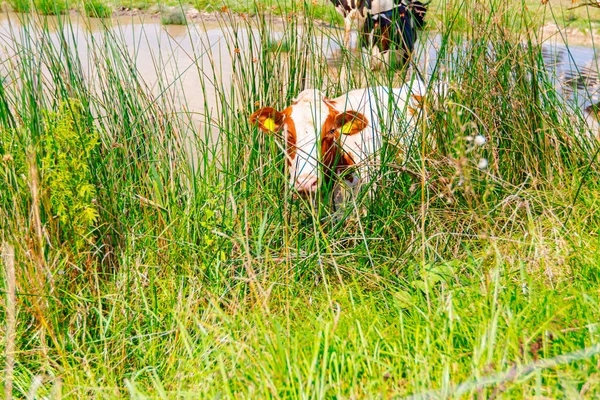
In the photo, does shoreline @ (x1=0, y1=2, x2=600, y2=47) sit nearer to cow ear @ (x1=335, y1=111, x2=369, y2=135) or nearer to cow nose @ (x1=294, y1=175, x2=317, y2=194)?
cow ear @ (x1=335, y1=111, x2=369, y2=135)

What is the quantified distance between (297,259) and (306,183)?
439mm

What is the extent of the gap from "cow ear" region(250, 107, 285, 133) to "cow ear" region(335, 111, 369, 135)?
0.24 m

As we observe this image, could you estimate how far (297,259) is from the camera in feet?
7.12

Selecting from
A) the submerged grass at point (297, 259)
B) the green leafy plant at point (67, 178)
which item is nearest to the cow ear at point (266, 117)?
the submerged grass at point (297, 259)

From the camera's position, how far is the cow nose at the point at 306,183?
2516 mm

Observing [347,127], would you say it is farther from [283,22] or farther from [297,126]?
[283,22]

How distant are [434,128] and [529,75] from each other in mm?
709

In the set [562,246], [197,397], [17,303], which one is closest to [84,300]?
[17,303]

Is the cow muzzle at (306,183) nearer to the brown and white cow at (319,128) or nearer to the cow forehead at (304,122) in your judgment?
the brown and white cow at (319,128)

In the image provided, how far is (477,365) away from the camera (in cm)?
128

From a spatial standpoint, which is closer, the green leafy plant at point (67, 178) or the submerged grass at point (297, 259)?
the submerged grass at point (297, 259)

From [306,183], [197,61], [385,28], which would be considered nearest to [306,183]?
[306,183]

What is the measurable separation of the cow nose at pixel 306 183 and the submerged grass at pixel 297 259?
0.07m

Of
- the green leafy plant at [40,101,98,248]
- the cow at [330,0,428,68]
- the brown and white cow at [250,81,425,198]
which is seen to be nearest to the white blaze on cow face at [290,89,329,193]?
the brown and white cow at [250,81,425,198]
